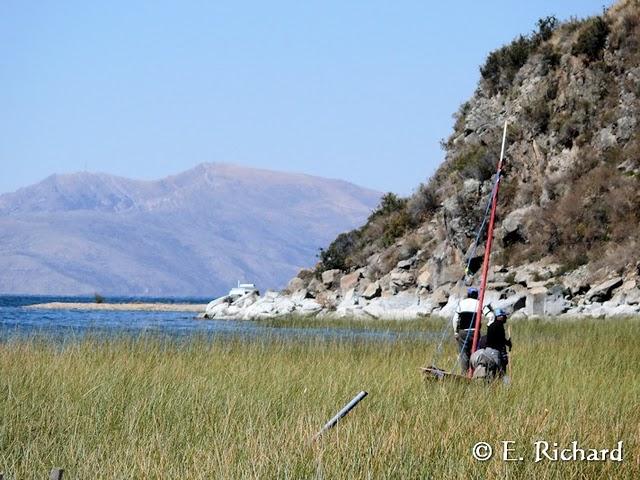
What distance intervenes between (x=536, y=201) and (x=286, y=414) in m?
35.7

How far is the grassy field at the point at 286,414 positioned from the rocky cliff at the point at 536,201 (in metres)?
19.2

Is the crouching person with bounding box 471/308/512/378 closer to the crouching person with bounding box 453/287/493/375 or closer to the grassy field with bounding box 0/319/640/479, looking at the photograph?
the grassy field with bounding box 0/319/640/479

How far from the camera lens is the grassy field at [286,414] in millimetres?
9070

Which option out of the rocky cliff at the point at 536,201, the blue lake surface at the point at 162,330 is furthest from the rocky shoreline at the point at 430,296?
the blue lake surface at the point at 162,330

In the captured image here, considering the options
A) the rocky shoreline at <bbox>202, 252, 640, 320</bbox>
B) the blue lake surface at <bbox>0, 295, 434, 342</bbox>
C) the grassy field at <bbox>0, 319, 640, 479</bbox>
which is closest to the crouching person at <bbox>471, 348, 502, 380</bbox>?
the grassy field at <bbox>0, 319, 640, 479</bbox>

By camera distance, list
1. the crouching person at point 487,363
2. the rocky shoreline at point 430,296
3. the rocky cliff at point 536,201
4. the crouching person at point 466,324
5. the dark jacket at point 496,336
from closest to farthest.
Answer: the crouching person at point 487,363 < the dark jacket at point 496,336 < the crouching person at point 466,324 < the rocky shoreline at point 430,296 < the rocky cliff at point 536,201

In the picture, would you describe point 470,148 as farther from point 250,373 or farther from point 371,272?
point 250,373

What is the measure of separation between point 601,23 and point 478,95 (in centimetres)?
788

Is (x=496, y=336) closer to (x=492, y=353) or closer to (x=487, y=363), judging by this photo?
(x=492, y=353)

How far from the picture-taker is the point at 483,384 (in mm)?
14438

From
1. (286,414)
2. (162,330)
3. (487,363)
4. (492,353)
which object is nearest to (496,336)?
(492,353)

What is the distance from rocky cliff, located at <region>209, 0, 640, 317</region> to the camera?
131 feet

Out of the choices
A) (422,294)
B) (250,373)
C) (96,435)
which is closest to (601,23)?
(422,294)

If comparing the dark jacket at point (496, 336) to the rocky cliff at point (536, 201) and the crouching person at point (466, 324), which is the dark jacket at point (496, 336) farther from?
the rocky cliff at point (536, 201)
